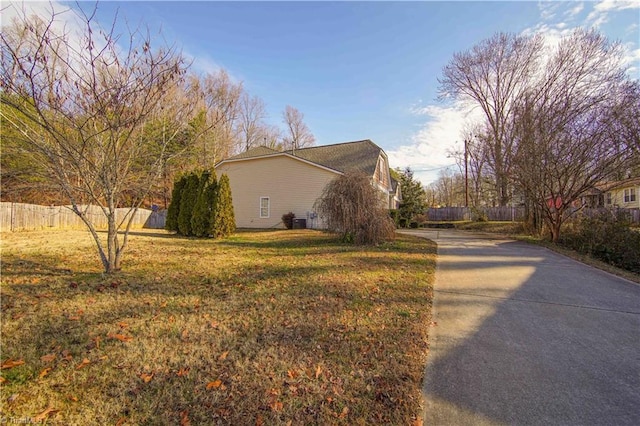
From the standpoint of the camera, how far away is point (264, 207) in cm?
1761

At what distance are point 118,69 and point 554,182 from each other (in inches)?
556

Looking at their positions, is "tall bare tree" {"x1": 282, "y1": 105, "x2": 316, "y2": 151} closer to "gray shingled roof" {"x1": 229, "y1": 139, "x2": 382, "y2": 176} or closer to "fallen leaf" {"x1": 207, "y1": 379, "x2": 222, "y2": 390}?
"gray shingled roof" {"x1": 229, "y1": 139, "x2": 382, "y2": 176}

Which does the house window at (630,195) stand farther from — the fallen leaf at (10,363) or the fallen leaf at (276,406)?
the fallen leaf at (10,363)

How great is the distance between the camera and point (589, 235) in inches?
371

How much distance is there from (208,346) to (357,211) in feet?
22.5

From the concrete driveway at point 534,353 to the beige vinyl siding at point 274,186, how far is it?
1169 centimetres

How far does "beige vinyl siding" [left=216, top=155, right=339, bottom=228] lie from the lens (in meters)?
16.5

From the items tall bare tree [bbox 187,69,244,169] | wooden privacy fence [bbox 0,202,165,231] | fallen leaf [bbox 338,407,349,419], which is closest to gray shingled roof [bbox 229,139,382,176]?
tall bare tree [bbox 187,69,244,169]

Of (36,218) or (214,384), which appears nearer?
(214,384)

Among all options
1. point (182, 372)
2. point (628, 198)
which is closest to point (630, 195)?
point (628, 198)

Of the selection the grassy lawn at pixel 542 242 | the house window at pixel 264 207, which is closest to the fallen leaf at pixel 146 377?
the grassy lawn at pixel 542 242

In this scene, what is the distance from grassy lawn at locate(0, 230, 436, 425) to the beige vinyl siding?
37.1 ft

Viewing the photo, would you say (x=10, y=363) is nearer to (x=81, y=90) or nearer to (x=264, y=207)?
(x=81, y=90)

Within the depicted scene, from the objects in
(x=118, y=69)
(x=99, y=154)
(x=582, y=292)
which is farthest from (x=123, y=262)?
(x=582, y=292)
